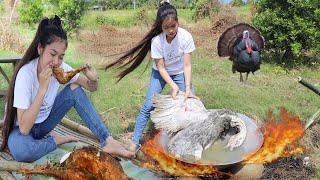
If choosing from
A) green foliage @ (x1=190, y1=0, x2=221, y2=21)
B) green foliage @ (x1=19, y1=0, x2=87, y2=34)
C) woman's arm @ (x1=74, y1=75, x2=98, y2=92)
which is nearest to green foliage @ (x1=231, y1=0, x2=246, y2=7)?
green foliage @ (x1=190, y1=0, x2=221, y2=21)

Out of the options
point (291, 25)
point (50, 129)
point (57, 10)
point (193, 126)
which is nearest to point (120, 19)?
point (57, 10)

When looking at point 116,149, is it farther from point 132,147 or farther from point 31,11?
point 31,11

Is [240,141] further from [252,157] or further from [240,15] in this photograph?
[240,15]

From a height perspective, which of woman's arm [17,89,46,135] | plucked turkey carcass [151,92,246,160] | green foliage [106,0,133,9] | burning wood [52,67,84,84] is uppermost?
burning wood [52,67,84,84]

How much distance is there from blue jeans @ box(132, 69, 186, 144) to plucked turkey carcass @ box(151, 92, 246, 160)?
1.84ft

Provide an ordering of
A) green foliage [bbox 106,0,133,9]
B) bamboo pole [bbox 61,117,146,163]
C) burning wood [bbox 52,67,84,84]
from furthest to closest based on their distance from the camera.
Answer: green foliage [bbox 106,0,133,9] → bamboo pole [bbox 61,117,146,163] → burning wood [bbox 52,67,84,84]

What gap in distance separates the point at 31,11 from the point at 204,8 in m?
4.71

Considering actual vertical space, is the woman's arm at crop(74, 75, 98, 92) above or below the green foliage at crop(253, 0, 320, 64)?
above

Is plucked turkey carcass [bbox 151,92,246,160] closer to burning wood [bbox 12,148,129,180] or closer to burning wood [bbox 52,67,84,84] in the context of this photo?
burning wood [bbox 12,148,129,180]

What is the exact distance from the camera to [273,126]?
3.88 m

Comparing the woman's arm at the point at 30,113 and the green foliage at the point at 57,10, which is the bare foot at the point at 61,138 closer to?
the woman's arm at the point at 30,113

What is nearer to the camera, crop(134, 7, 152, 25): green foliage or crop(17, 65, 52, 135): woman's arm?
crop(17, 65, 52, 135): woman's arm

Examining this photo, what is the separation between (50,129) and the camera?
406 cm

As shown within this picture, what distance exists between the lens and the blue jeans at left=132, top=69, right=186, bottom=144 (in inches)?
180
